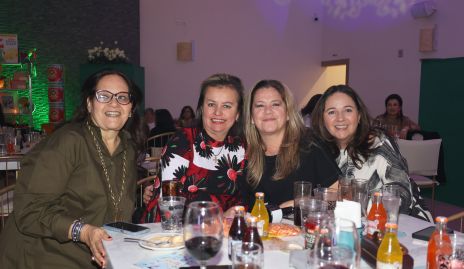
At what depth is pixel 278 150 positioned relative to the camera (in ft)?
8.68

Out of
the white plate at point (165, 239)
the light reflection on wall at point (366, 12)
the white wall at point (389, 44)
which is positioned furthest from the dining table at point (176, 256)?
the light reflection on wall at point (366, 12)

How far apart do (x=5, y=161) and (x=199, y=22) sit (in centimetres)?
603

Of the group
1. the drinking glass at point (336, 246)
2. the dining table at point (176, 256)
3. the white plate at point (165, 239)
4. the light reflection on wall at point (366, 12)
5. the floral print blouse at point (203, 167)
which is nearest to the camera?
the drinking glass at point (336, 246)

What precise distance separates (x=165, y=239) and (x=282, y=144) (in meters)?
1.12

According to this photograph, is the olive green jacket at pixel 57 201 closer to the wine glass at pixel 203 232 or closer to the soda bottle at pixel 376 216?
the wine glass at pixel 203 232

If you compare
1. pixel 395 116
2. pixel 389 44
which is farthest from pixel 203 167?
pixel 389 44

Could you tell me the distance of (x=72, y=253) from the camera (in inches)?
82.0

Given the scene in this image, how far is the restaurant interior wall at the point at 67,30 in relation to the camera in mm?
8312

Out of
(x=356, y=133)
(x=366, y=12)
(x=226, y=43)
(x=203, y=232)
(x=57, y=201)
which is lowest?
(x=57, y=201)

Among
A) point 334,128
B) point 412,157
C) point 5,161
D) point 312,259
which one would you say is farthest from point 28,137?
point 312,259

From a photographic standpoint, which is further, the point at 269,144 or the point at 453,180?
the point at 453,180

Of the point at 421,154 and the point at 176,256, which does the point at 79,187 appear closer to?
the point at 176,256

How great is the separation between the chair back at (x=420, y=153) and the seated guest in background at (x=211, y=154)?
2.87 meters

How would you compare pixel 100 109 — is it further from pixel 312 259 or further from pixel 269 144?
pixel 312 259
